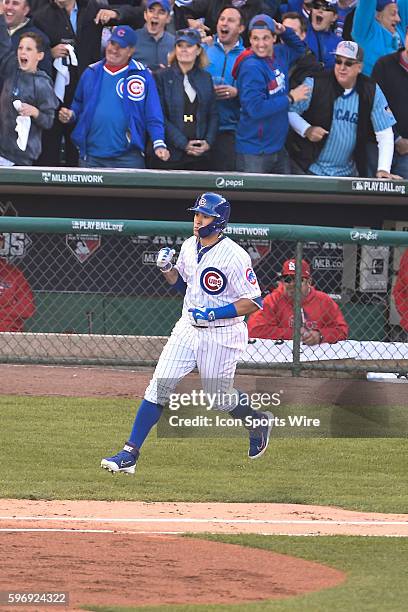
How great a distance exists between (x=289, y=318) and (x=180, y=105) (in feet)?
7.56

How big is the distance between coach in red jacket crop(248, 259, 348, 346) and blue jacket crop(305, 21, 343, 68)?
2.90 meters

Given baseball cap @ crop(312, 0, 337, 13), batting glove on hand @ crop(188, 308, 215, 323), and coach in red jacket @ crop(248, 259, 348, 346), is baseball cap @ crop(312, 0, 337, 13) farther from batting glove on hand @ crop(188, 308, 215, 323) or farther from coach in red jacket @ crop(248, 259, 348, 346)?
batting glove on hand @ crop(188, 308, 215, 323)

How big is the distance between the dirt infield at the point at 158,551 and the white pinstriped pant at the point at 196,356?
756 mm

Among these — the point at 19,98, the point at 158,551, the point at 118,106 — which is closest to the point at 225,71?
the point at 118,106

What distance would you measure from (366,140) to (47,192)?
293 cm

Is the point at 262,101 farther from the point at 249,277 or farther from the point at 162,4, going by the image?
the point at 249,277

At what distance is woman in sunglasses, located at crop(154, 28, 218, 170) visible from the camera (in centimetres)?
1120

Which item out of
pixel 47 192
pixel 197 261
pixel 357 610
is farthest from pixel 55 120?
pixel 357 610

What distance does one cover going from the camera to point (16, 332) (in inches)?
405

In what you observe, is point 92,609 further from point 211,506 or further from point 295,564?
point 211,506

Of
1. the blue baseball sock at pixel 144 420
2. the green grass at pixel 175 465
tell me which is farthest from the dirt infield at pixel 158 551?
the blue baseball sock at pixel 144 420

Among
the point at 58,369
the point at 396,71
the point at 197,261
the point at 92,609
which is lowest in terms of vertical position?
the point at 58,369

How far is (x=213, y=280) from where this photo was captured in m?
7.68

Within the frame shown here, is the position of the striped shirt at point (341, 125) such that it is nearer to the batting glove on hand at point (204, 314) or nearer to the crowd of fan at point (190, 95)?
the crowd of fan at point (190, 95)
